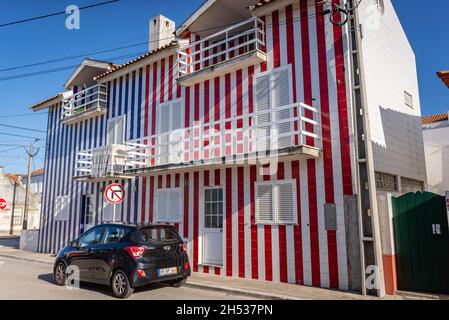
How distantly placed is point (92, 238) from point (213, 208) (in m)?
3.80

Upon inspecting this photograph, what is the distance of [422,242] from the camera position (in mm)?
8188

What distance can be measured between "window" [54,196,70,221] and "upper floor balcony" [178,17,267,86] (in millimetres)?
8497

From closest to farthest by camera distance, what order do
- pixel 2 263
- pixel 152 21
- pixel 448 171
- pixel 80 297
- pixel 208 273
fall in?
pixel 80 297 < pixel 208 273 < pixel 2 263 < pixel 448 171 < pixel 152 21

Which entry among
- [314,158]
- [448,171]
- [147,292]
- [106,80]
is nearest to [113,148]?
[106,80]

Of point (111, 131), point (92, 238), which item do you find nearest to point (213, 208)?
point (92, 238)

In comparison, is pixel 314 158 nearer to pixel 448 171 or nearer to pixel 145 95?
pixel 145 95

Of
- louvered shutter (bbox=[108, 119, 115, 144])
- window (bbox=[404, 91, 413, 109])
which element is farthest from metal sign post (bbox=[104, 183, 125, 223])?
window (bbox=[404, 91, 413, 109])

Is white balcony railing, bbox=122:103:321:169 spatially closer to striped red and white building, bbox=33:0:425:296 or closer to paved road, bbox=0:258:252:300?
striped red and white building, bbox=33:0:425:296

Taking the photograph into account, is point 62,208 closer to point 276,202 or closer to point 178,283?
point 178,283

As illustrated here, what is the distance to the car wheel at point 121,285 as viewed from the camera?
25.7ft

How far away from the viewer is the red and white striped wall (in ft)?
29.6

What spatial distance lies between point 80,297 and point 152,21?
1237cm

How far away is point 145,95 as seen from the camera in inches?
575

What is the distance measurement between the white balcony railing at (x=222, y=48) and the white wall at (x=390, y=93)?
9.69 ft
